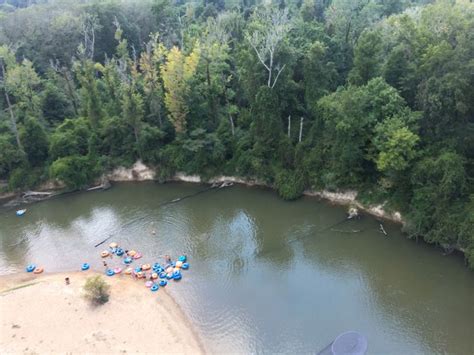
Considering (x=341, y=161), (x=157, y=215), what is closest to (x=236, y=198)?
(x=157, y=215)

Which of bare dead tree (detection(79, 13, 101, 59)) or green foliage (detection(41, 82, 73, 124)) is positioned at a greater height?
bare dead tree (detection(79, 13, 101, 59))

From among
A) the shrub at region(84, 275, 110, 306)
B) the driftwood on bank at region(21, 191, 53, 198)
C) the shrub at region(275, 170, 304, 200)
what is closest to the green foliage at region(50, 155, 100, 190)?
the driftwood on bank at region(21, 191, 53, 198)

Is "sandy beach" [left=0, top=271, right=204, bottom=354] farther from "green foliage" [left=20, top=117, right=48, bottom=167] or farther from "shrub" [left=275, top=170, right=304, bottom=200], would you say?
"green foliage" [left=20, top=117, right=48, bottom=167]

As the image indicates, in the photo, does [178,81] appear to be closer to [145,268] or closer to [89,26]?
[145,268]

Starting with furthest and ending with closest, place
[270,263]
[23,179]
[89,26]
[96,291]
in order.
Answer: [89,26], [23,179], [270,263], [96,291]

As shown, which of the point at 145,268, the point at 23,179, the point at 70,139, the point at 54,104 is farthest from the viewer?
the point at 54,104

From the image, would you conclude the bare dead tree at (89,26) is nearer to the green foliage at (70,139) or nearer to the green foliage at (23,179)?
the green foliage at (70,139)

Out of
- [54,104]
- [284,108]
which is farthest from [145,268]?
[54,104]

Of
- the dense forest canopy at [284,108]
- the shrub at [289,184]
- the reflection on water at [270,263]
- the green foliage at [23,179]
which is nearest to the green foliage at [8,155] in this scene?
the dense forest canopy at [284,108]
